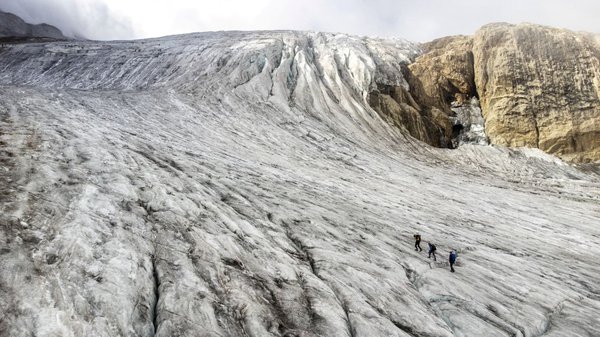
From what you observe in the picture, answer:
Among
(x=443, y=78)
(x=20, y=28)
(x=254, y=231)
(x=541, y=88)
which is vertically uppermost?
(x=541, y=88)

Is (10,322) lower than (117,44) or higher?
lower

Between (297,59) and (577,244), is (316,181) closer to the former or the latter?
(577,244)

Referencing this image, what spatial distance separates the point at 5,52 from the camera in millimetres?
61969

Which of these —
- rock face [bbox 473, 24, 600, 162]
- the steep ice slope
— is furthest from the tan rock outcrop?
the steep ice slope

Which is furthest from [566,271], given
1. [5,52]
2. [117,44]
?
[5,52]

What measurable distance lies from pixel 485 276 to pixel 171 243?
12.9 metres

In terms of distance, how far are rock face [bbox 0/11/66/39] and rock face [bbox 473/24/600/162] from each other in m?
125

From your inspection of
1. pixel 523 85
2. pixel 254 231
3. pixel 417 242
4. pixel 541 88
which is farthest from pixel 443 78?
pixel 254 231

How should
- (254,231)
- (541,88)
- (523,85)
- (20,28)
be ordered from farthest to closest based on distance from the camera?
(20,28), (523,85), (541,88), (254,231)

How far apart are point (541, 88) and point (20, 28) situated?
155792 millimetres

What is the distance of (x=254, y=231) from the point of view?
57.7ft

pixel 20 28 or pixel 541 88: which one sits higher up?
pixel 541 88

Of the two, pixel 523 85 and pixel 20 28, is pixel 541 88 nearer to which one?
pixel 523 85

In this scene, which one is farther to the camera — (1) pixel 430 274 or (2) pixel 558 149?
(2) pixel 558 149
